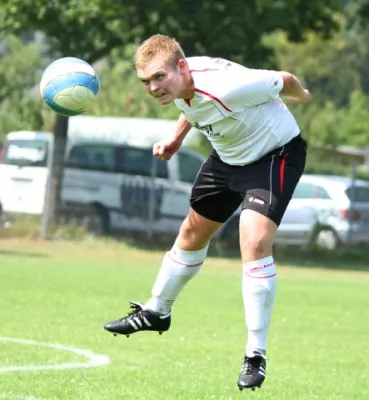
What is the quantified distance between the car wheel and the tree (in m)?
4.26

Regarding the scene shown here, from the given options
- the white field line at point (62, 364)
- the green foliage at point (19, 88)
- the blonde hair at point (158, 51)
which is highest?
the green foliage at point (19, 88)

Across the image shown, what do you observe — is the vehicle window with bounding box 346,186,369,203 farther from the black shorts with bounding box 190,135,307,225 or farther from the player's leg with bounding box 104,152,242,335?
the black shorts with bounding box 190,135,307,225

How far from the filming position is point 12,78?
46.5 meters

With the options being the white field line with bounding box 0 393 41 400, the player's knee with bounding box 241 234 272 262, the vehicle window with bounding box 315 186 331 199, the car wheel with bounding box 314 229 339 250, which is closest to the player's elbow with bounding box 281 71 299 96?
the player's knee with bounding box 241 234 272 262

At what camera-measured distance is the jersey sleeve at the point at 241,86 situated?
7.32 meters

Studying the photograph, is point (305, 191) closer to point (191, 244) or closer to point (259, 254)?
point (191, 244)

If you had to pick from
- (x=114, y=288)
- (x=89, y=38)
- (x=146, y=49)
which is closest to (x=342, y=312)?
(x=114, y=288)

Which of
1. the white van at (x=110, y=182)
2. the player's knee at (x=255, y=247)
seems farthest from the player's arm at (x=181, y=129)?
the white van at (x=110, y=182)

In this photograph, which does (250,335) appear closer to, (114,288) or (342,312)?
(342,312)

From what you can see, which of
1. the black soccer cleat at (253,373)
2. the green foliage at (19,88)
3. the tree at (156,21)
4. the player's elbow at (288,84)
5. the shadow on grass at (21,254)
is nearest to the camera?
the black soccer cleat at (253,373)

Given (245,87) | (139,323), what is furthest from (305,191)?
(245,87)

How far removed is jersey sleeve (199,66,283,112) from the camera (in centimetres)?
732

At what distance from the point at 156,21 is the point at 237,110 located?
16.9 meters

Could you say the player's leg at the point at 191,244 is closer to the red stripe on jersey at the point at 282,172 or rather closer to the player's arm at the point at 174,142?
the player's arm at the point at 174,142
